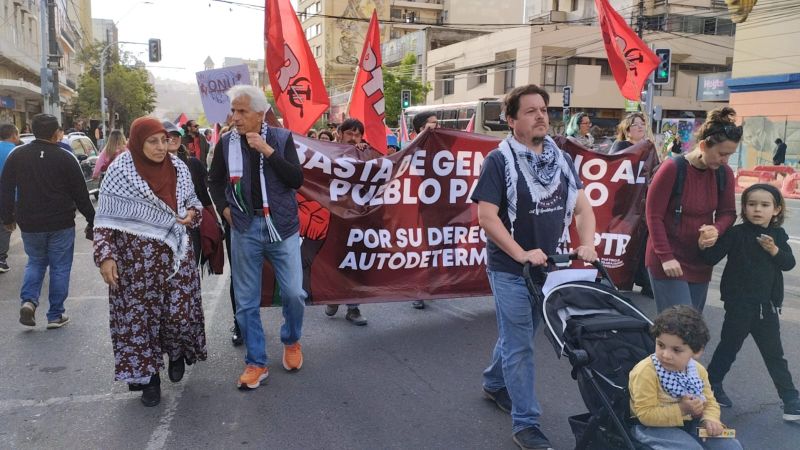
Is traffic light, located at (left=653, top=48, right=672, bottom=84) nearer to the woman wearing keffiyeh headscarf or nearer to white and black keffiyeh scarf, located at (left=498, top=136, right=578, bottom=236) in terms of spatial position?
white and black keffiyeh scarf, located at (left=498, top=136, right=578, bottom=236)

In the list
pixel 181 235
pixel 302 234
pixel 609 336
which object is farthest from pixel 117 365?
pixel 609 336

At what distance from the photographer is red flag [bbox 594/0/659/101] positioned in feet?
24.6

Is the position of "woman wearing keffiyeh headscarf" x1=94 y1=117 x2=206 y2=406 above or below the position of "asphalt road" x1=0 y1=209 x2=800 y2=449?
above

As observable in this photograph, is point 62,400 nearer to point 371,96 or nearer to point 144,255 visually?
point 144,255

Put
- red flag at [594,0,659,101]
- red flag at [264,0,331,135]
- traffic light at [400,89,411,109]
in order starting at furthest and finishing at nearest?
traffic light at [400,89,411,109], red flag at [594,0,659,101], red flag at [264,0,331,135]

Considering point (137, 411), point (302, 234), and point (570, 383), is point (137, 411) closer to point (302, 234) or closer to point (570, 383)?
point (302, 234)

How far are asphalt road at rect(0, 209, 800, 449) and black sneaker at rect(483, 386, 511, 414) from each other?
51 mm

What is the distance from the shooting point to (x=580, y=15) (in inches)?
1823

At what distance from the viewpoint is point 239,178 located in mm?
4160

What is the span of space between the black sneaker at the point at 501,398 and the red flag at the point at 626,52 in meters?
4.76

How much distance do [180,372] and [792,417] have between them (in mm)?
3884

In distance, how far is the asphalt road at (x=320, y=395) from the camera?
3627mm

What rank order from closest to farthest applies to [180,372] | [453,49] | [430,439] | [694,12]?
[430,439] → [180,372] → [694,12] → [453,49]

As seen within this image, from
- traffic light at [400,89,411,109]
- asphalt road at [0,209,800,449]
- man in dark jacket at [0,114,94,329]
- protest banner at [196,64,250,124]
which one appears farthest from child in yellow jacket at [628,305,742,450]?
traffic light at [400,89,411,109]
